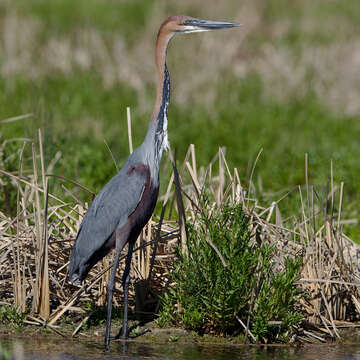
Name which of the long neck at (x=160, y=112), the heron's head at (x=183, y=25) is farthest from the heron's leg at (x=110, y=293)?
the heron's head at (x=183, y=25)

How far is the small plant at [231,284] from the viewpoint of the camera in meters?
5.31

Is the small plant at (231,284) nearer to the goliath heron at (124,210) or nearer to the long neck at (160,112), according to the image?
the goliath heron at (124,210)

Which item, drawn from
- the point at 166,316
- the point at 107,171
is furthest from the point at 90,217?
the point at 107,171

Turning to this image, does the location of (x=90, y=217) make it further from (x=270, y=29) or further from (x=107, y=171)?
(x=270, y=29)

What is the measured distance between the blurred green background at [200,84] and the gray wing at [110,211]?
224 centimetres

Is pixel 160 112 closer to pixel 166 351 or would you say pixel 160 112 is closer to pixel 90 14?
pixel 166 351

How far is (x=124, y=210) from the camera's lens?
18.0 feet

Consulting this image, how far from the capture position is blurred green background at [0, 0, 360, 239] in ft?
32.4

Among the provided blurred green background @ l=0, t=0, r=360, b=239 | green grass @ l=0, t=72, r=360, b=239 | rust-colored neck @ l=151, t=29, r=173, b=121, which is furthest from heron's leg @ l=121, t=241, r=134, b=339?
green grass @ l=0, t=72, r=360, b=239

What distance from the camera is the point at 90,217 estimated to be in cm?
552

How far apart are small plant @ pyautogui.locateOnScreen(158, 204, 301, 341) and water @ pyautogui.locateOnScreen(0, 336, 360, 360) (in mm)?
188

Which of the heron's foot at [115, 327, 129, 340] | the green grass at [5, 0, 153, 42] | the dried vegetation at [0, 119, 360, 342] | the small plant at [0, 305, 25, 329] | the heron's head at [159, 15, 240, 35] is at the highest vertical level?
the green grass at [5, 0, 153, 42]

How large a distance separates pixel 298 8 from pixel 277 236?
46.7 ft

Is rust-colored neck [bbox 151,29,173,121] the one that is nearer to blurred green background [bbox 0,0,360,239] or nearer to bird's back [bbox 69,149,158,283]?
bird's back [bbox 69,149,158,283]
